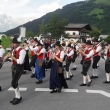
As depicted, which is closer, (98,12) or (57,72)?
(57,72)

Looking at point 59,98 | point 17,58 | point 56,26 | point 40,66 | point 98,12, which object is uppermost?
point 98,12

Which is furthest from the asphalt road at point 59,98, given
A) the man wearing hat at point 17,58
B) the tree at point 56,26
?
the tree at point 56,26

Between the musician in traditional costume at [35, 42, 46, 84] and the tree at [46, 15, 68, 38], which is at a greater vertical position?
the tree at [46, 15, 68, 38]

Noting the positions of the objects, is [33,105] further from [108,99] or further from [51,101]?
[108,99]

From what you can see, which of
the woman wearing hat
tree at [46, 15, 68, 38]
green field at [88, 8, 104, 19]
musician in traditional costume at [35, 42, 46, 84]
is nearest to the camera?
the woman wearing hat

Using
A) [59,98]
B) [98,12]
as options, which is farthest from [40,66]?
[98,12]

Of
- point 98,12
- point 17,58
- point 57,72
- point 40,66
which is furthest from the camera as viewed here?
point 98,12

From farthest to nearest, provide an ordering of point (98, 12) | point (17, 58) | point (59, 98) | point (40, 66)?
point (98, 12) → point (40, 66) → point (59, 98) → point (17, 58)

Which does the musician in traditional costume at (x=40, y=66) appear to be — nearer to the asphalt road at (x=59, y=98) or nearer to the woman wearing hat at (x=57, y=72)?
the asphalt road at (x=59, y=98)

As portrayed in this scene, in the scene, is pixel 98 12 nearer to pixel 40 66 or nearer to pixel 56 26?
pixel 56 26

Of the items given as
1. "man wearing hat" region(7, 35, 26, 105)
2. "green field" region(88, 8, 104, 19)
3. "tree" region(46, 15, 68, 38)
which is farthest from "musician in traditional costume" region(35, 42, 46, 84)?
"green field" region(88, 8, 104, 19)

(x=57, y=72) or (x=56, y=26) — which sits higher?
(x=56, y=26)

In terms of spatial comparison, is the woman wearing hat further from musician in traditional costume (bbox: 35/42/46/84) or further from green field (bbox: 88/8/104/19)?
green field (bbox: 88/8/104/19)

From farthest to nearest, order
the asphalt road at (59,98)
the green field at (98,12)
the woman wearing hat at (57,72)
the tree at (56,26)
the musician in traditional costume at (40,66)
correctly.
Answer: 1. the green field at (98,12)
2. the tree at (56,26)
3. the musician in traditional costume at (40,66)
4. the woman wearing hat at (57,72)
5. the asphalt road at (59,98)
